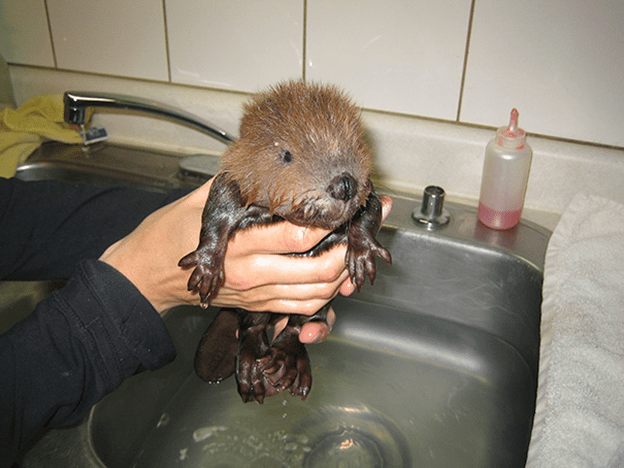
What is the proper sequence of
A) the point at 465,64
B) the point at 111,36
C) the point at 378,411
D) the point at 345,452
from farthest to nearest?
the point at 111,36 → the point at 465,64 → the point at 378,411 → the point at 345,452

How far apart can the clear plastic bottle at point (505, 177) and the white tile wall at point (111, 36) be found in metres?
1.40

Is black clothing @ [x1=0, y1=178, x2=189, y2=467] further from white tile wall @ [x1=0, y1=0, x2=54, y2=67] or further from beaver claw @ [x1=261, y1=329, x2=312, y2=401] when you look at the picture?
white tile wall @ [x1=0, y1=0, x2=54, y2=67]

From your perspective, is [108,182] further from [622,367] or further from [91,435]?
[622,367]

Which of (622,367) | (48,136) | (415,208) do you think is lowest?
(622,367)

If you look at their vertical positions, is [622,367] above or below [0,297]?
above

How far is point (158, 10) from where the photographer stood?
2109 mm

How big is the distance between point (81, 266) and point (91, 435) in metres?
0.43

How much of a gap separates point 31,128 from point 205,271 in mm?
1547

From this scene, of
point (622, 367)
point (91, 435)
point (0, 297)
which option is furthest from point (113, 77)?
point (622, 367)

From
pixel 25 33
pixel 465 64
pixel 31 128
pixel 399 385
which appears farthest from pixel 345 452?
pixel 25 33

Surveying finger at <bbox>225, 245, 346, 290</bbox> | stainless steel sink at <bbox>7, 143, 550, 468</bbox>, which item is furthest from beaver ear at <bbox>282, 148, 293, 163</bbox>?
stainless steel sink at <bbox>7, 143, 550, 468</bbox>

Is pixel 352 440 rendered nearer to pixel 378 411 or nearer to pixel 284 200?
pixel 378 411

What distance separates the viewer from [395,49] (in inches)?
72.8

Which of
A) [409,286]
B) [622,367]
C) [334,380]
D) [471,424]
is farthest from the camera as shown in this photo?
[409,286]
